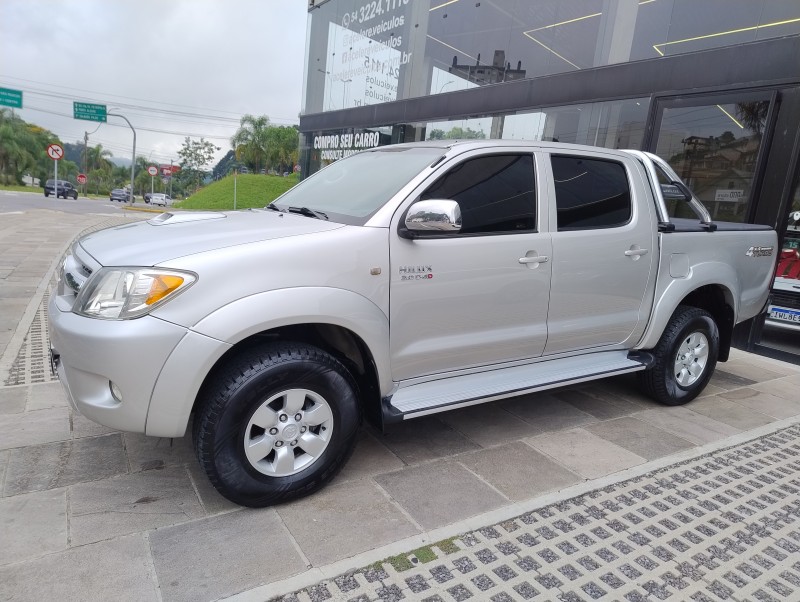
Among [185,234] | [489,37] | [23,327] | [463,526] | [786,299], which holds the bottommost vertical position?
[23,327]

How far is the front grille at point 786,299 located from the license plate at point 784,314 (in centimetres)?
5

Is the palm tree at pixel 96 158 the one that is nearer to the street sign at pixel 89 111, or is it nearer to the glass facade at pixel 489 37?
the street sign at pixel 89 111

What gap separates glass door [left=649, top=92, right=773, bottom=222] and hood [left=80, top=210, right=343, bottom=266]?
4.49 meters

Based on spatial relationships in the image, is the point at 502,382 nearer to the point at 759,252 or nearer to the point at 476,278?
the point at 476,278

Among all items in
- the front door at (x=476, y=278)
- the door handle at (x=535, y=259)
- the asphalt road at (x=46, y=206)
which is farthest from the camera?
the asphalt road at (x=46, y=206)

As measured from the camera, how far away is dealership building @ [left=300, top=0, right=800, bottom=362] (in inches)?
228

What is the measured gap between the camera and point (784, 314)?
6293 mm

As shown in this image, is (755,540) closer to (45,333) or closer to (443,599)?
(443,599)

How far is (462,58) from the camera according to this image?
10.5 m

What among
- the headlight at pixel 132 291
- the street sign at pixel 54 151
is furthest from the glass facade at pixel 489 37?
the street sign at pixel 54 151

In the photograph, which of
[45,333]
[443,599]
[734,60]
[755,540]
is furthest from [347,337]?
[734,60]

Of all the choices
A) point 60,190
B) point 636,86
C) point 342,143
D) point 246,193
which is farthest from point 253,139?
point 636,86

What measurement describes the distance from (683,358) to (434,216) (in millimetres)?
2786

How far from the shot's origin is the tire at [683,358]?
4.14 metres
